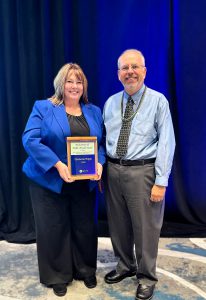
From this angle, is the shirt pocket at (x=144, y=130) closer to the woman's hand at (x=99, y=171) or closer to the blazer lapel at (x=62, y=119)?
the woman's hand at (x=99, y=171)

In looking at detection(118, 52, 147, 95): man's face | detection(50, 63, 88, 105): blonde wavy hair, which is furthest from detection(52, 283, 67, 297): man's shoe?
detection(118, 52, 147, 95): man's face

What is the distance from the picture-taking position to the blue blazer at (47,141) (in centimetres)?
185

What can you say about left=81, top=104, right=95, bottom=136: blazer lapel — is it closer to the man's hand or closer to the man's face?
the man's face

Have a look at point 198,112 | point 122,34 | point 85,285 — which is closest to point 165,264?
point 85,285

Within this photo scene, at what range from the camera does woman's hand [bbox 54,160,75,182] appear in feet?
6.02

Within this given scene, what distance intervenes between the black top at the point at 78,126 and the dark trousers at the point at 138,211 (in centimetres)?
27

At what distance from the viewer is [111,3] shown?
2.86 m

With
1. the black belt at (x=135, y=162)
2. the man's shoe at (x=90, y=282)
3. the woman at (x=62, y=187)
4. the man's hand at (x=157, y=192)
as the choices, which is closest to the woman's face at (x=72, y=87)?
the woman at (x=62, y=187)

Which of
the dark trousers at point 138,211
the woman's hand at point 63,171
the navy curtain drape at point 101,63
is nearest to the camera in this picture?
the woman's hand at point 63,171

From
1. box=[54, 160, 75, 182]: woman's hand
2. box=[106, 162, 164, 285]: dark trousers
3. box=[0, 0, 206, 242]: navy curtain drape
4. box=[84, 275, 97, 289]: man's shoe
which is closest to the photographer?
box=[54, 160, 75, 182]: woman's hand

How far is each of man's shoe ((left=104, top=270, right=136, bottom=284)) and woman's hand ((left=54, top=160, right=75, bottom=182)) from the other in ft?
2.51

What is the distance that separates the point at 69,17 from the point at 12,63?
0.62m

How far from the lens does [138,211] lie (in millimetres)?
1957

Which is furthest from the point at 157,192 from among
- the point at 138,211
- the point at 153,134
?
the point at 153,134
